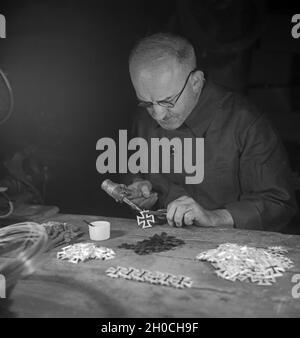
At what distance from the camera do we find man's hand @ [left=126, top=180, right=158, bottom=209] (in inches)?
136

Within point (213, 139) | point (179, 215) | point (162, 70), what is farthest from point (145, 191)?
point (162, 70)

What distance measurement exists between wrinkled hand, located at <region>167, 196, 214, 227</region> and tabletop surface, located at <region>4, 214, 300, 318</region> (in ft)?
1.37

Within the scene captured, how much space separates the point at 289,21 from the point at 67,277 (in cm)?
397

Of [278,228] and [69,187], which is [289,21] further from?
[69,187]

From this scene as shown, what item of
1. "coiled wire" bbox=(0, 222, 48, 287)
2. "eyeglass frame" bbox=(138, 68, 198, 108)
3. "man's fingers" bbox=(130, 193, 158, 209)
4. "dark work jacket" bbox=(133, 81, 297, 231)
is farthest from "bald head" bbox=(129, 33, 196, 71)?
"coiled wire" bbox=(0, 222, 48, 287)

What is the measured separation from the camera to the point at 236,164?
3820 mm

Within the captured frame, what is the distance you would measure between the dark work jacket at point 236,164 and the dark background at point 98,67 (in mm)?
1000

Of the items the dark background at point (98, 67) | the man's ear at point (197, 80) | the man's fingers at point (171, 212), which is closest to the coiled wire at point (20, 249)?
the man's fingers at point (171, 212)

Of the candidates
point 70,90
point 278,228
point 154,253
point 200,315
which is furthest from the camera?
point 70,90

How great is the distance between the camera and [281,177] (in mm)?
3576

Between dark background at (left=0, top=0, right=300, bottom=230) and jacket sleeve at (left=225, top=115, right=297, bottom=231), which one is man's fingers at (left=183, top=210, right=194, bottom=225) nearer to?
jacket sleeve at (left=225, top=115, right=297, bottom=231)

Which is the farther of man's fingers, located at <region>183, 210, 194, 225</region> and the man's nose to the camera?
the man's nose

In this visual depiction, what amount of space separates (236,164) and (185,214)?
1155mm

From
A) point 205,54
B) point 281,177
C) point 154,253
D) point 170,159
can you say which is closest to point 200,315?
point 154,253
